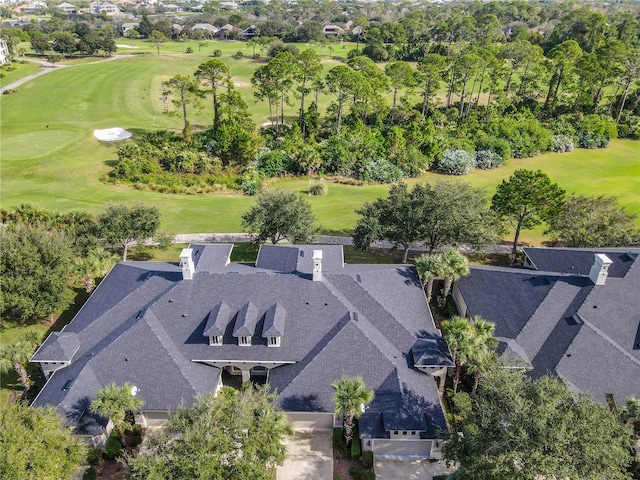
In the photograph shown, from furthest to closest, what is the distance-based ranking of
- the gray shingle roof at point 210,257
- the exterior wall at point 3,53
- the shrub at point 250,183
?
the exterior wall at point 3,53 < the shrub at point 250,183 < the gray shingle roof at point 210,257

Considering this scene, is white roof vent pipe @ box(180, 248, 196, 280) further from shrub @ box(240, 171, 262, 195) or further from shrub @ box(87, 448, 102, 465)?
shrub @ box(240, 171, 262, 195)

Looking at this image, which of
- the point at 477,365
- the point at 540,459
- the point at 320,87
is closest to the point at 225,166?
the point at 320,87

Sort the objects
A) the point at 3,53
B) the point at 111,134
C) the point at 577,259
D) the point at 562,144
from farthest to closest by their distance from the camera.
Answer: the point at 3,53 → the point at 562,144 → the point at 111,134 → the point at 577,259

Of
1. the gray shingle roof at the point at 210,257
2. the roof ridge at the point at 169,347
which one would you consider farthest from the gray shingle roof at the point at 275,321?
the gray shingle roof at the point at 210,257

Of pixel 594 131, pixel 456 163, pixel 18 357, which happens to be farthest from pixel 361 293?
pixel 594 131

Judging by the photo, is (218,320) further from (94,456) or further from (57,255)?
(57,255)

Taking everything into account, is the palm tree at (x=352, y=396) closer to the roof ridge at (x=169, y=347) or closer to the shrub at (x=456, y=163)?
the roof ridge at (x=169, y=347)

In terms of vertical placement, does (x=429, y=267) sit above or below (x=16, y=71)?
above

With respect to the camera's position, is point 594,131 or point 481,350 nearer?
point 481,350
